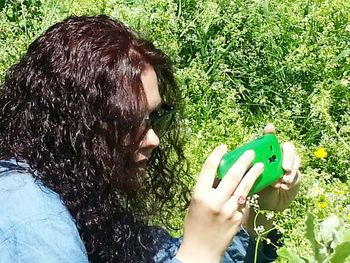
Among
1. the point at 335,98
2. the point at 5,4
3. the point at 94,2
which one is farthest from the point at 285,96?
the point at 5,4

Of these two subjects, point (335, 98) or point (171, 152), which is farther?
point (335, 98)

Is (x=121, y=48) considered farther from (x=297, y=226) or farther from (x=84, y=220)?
(x=297, y=226)

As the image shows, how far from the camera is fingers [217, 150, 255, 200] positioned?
1715 millimetres

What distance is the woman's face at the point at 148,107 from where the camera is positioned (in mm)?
1843

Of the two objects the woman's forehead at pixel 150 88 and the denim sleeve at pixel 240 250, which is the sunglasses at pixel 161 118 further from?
the denim sleeve at pixel 240 250

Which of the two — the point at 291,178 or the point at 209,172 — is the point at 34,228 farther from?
the point at 291,178

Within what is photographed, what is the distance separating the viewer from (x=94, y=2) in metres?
4.18

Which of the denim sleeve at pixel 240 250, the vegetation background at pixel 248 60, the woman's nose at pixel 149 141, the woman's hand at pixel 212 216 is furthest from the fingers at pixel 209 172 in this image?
the vegetation background at pixel 248 60

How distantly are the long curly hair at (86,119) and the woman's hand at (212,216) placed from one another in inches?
7.9

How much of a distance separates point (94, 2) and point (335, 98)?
1.23 metres

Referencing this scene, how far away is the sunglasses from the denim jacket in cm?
27

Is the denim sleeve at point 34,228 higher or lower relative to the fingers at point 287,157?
lower

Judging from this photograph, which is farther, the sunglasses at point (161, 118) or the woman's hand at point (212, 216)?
the sunglasses at point (161, 118)

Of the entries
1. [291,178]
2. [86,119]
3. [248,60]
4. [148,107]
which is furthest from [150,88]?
[248,60]
